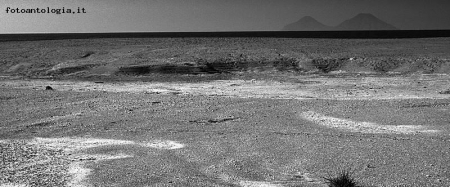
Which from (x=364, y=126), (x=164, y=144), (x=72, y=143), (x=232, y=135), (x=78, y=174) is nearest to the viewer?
(x=78, y=174)

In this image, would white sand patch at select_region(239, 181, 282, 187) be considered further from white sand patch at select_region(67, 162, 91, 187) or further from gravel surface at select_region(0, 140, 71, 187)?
gravel surface at select_region(0, 140, 71, 187)

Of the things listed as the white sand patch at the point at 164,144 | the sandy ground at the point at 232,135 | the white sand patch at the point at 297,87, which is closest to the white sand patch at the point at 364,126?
the sandy ground at the point at 232,135

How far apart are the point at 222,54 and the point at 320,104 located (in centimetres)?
1380

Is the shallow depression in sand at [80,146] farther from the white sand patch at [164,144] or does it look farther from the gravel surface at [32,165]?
the gravel surface at [32,165]

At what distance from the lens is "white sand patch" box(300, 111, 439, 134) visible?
10742mm

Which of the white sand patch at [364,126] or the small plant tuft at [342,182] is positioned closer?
the small plant tuft at [342,182]

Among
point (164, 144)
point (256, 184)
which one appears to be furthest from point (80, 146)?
point (256, 184)

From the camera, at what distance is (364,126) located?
442 inches

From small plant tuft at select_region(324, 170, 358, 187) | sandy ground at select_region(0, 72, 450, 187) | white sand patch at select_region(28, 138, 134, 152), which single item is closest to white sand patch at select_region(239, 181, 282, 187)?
sandy ground at select_region(0, 72, 450, 187)

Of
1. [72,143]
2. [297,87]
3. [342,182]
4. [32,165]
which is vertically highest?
[342,182]

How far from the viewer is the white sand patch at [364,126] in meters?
10.7

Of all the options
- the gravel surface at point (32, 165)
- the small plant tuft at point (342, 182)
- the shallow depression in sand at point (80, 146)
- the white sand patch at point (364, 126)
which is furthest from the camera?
the white sand patch at point (364, 126)

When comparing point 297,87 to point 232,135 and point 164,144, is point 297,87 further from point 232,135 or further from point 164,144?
point 164,144

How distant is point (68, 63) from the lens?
25891 millimetres
